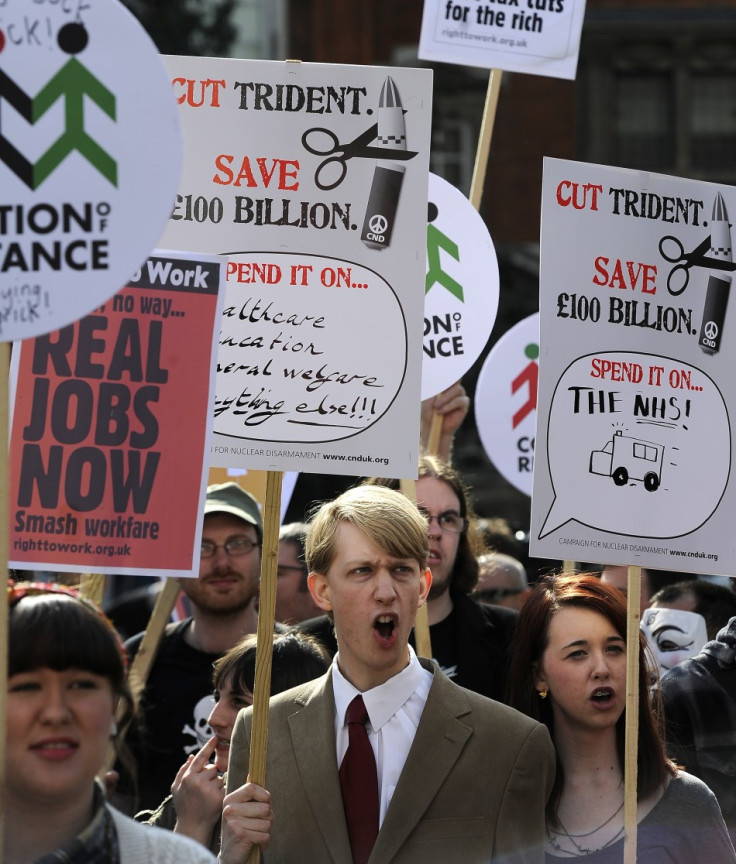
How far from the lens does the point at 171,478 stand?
340 cm

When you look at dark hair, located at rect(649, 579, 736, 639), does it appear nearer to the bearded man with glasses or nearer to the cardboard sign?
the bearded man with glasses

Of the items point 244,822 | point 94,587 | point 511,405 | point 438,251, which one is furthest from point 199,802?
point 511,405

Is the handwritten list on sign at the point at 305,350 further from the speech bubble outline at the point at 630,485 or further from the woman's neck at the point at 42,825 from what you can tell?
the woman's neck at the point at 42,825

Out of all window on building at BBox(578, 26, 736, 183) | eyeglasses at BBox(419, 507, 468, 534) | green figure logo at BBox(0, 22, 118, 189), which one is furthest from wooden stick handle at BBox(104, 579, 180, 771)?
window on building at BBox(578, 26, 736, 183)

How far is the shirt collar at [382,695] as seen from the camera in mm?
3213

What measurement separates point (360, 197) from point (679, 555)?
3.68 feet

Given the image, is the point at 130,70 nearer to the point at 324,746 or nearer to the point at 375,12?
the point at 324,746

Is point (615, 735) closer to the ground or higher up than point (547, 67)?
closer to the ground

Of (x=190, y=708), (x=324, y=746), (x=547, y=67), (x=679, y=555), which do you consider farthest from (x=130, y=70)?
(x=547, y=67)

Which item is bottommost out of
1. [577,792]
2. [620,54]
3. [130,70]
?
[577,792]

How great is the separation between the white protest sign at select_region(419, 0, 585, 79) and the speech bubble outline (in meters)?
2.00

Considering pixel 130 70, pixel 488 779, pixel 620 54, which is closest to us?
pixel 130 70

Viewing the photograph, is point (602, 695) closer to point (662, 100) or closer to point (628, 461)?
point (628, 461)

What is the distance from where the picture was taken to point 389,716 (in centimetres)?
322
